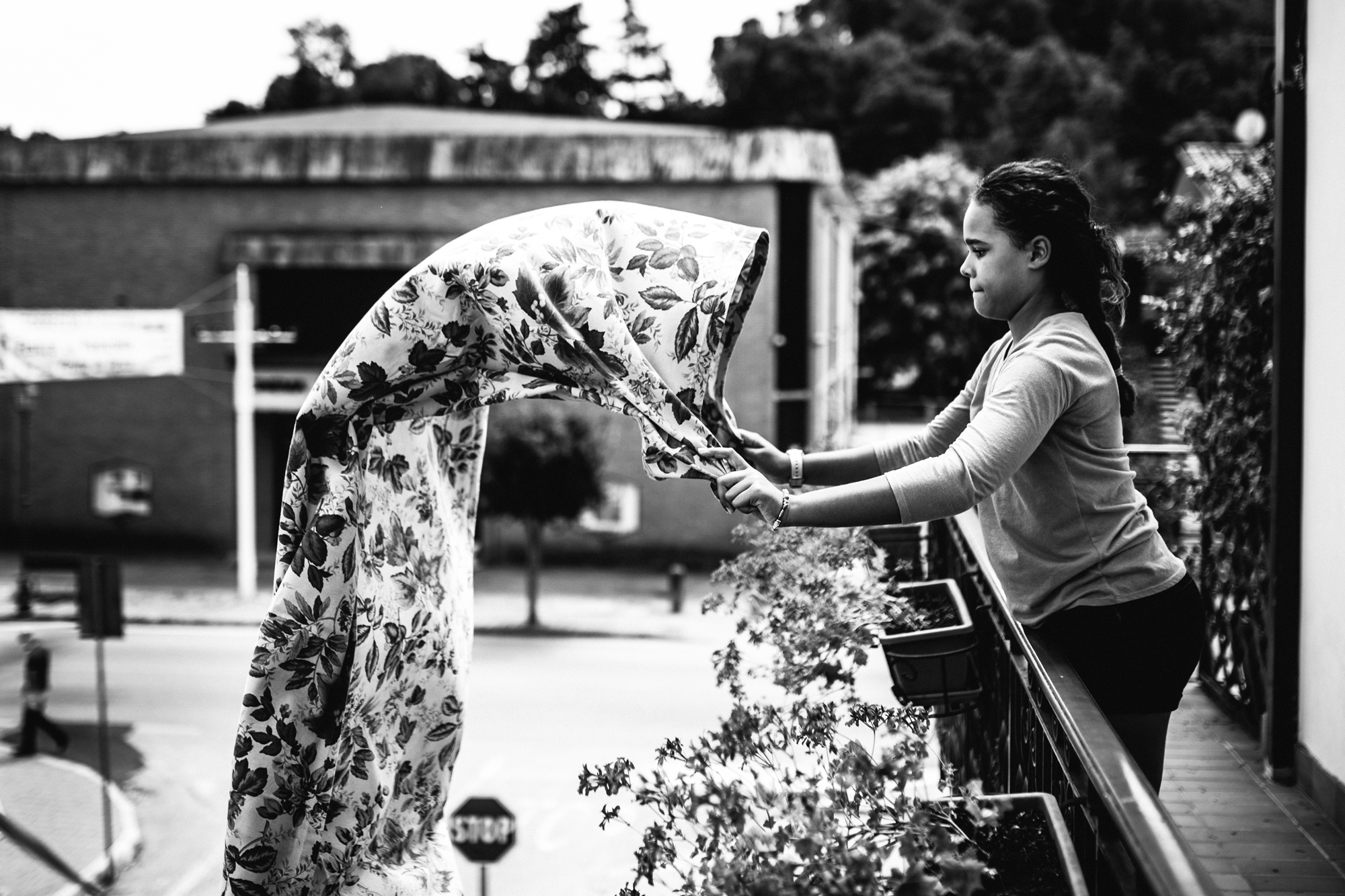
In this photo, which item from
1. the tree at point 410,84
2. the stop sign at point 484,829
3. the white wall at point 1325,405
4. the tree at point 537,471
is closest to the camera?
the white wall at point 1325,405

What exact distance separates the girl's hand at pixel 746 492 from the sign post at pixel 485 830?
6117mm

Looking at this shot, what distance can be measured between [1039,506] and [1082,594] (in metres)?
0.21

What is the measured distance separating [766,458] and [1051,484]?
0.81 meters

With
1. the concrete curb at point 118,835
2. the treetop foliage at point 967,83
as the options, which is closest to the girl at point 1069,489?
the concrete curb at point 118,835

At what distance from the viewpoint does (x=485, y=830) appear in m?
8.34

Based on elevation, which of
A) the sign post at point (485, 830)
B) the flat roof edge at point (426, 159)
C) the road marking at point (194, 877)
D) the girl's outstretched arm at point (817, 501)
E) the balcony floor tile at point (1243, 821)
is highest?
the flat roof edge at point (426, 159)

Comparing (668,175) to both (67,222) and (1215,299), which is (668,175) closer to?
(67,222)

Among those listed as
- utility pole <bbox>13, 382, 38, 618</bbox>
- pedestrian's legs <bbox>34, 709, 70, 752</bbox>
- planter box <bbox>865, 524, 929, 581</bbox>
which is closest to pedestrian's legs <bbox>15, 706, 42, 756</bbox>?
pedestrian's legs <bbox>34, 709, 70, 752</bbox>

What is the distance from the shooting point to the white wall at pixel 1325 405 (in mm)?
4199

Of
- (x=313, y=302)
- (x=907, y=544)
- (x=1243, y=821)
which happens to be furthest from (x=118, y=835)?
(x=313, y=302)

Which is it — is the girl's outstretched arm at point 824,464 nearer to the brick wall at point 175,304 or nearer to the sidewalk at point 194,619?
the sidewalk at point 194,619

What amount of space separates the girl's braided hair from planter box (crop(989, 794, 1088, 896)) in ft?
2.77

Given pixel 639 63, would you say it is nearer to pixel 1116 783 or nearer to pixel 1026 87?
pixel 1026 87

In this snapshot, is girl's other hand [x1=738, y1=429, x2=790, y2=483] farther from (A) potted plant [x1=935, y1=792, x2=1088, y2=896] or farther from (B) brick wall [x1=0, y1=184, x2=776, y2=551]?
(B) brick wall [x1=0, y1=184, x2=776, y2=551]
